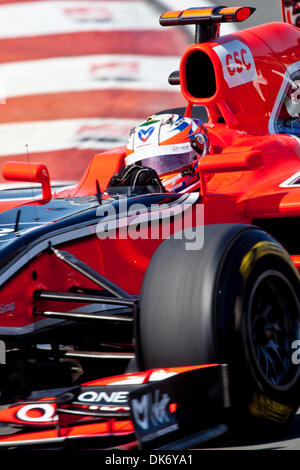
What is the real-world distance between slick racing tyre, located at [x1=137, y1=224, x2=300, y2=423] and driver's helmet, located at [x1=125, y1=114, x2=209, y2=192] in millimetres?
1221

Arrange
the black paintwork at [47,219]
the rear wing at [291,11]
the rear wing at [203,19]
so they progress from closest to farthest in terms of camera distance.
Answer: the black paintwork at [47,219] < the rear wing at [203,19] < the rear wing at [291,11]

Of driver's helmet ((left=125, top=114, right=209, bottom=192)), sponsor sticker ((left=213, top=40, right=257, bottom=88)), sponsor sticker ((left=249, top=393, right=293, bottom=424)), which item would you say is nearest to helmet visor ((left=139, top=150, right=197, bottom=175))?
driver's helmet ((left=125, top=114, right=209, bottom=192))

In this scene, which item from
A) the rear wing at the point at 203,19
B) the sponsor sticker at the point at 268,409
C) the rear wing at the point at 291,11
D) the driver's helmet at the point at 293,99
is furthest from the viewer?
the rear wing at the point at 291,11

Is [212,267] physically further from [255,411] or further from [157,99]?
[157,99]

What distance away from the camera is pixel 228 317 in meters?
2.89

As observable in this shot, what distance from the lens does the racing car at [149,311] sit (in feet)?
9.30

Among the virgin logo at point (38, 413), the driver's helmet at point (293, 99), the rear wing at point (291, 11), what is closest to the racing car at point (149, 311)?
the virgin logo at point (38, 413)

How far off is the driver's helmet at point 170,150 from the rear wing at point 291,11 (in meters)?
2.52

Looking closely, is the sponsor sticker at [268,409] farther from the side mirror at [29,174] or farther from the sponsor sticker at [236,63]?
the sponsor sticker at [236,63]

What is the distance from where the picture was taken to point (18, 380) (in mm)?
3281

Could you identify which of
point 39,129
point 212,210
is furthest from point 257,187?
point 39,129

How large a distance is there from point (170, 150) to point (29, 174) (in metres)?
0.79

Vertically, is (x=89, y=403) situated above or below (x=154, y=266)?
below
